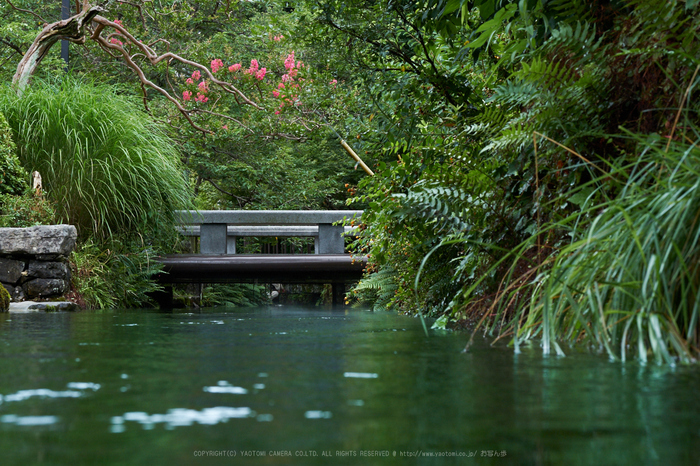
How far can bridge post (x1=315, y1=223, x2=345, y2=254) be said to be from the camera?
12070mm

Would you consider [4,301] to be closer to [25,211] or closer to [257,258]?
[25,211]

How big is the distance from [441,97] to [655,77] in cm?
229

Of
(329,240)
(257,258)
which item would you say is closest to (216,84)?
(329,240)

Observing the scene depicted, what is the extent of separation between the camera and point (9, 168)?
828 centimetres

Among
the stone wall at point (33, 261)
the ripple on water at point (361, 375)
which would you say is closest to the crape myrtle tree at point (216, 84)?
the stone wall at point (33, 261)

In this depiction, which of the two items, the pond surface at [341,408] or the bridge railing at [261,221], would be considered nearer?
the pond surface at [341,408]

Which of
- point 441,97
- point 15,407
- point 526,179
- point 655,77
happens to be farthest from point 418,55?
point 15,407

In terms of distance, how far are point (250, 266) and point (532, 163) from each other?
711cm

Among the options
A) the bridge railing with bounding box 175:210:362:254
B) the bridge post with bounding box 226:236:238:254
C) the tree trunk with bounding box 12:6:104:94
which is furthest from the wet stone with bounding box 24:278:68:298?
the bridge post with bounding box 226:236:238:254

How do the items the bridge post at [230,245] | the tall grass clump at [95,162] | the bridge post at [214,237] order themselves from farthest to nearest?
the bridge post at [230,245] < the bridge post at [214,237] < the tall grass clump at [95,162]

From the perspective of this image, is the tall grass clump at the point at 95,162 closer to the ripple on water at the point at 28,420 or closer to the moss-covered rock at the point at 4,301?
the moss-covered rock at the point at 4,301

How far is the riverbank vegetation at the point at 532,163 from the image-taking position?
2.17m

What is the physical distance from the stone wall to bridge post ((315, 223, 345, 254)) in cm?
502

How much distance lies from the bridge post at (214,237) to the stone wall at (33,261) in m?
4.52
